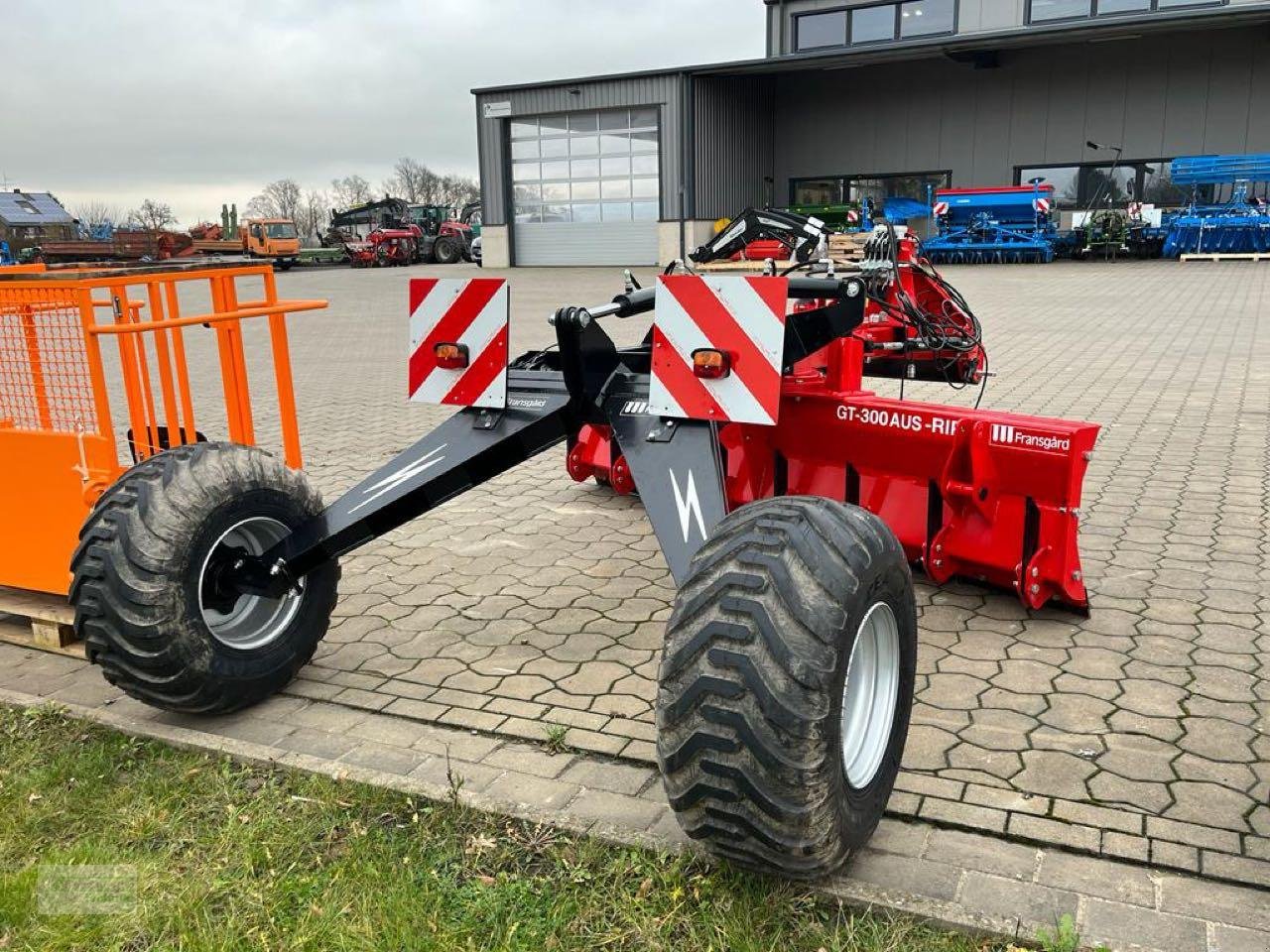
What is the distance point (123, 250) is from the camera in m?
36.9

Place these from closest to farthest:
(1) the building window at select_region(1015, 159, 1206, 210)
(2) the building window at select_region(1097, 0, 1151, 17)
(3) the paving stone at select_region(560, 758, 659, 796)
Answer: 1. (3) the paving stone at select_region(560, 758, 659, 796)
2. (1) the building window at select_region(1015, 159, 1206, 210)
3. (2) the building window at select_region(1097, 0, 1151, 17)

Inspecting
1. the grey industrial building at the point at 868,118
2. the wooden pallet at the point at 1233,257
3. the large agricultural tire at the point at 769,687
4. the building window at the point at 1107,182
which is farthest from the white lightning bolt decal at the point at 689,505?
the building window at the point at 1107,182

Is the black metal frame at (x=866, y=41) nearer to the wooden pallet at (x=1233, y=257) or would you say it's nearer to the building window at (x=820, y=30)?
the building window at (x=820, y=30)

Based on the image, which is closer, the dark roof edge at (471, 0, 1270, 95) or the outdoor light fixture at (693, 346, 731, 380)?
the outdoor light fixture at (693, 346, 731, 380)

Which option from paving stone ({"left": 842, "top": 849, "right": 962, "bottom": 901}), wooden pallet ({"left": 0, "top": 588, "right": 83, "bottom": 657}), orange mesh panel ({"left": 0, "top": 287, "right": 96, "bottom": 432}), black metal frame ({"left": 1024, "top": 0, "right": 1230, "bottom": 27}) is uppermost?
black metal frame ({"left": 1024, "top": 0, "right": 1230, "bottom": 27})

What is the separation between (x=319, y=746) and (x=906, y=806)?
5.97 feet

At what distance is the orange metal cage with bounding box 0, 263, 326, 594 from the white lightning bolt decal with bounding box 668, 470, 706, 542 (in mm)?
2094

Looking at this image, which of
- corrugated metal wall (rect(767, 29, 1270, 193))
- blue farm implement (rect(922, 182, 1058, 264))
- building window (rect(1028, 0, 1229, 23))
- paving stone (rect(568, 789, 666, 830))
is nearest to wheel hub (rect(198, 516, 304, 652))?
paving stone (rect(568, 789, 666, 830))

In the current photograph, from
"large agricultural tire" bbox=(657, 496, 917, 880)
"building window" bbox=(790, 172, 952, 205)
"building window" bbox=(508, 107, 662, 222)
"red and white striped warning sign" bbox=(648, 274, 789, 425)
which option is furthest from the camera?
"building window" bbox=(790, 172, 952, 205)

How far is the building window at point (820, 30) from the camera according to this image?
31.1 meters

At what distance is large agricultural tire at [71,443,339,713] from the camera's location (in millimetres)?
3223

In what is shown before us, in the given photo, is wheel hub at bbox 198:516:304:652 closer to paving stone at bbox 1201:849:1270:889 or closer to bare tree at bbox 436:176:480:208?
paving stone at bbox 1201:849:1270:889

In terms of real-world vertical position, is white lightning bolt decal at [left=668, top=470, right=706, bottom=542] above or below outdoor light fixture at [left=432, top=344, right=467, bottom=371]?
below

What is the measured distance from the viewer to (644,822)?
2.94 metres
